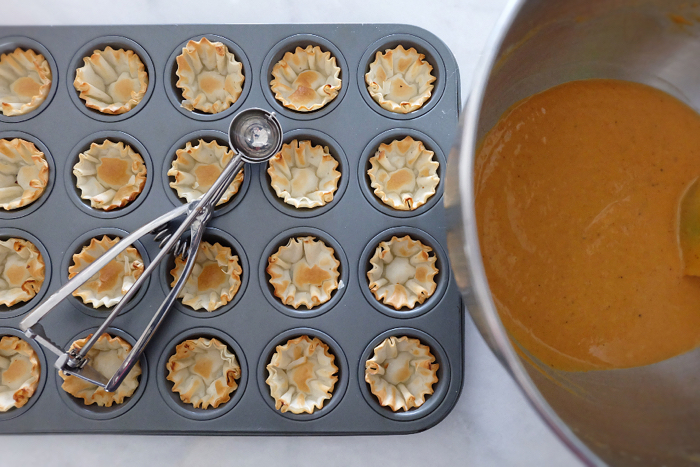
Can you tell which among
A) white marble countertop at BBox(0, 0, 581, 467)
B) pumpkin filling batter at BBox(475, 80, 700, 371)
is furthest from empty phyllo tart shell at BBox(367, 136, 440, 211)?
white marble countertop at BBox(0, 0, 581, 467)

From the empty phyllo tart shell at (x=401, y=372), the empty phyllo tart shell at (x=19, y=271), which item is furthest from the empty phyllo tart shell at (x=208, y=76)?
the empty phyllo tart shell at (x=401, y=372)

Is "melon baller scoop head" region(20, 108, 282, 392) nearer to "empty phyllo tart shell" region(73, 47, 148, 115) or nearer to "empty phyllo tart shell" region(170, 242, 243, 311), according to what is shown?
"empty phyllo tart shell" region(170, 242, 243, 311)

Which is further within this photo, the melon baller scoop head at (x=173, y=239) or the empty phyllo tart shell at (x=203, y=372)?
the empty phyllo tart shell at (x=203, y=372)

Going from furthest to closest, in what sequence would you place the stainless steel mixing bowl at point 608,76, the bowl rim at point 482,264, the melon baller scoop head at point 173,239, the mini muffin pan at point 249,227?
the mini muffin pan at point 249,227 → the melon baller scoop head at point 173,239 → the stainless steel mixing bowl at point 608,76 → the bowl rim at point 482,264

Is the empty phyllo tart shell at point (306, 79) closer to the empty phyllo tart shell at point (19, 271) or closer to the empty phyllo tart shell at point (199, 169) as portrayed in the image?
the empty phyllo tart shell at point (199, 169)

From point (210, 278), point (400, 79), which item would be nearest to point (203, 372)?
point (210, 278)

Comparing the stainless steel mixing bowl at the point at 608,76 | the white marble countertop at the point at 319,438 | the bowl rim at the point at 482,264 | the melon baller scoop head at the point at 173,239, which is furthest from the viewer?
the white marble countertop at the point at 319,438

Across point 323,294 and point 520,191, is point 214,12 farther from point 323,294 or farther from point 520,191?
point 520,191

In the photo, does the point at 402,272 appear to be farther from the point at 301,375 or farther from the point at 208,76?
the point at 208,76
